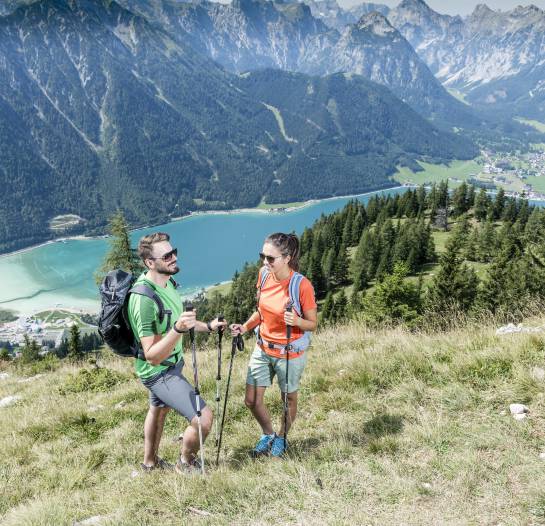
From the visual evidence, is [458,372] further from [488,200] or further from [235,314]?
[488,200]

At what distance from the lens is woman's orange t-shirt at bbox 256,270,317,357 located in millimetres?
5176

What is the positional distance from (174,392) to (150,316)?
98 cm

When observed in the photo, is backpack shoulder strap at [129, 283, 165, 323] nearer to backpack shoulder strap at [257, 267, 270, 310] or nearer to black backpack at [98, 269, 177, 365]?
black backpack at [98, 269, 177, 365]

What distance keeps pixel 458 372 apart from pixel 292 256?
3.24 m

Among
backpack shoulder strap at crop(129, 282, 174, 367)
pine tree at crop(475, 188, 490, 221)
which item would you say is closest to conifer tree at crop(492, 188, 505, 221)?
pine tree at crop(475, 188, 490, 221)

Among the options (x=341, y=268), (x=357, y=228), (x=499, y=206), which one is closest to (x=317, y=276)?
(x=341, y=268)

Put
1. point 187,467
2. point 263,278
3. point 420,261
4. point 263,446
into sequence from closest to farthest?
1. point 187,467
2. point 263,446
3. point 263,278
4. point 420,261

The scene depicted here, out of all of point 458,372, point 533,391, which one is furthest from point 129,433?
point 533,391

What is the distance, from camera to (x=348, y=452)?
4.91m

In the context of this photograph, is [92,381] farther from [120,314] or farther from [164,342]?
[164,342]

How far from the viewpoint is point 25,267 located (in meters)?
180

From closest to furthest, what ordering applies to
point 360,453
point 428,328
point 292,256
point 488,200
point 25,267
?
1. point 360,453
2. point 292,256
3. point 428,328
4. point 488,200
5. point 25,267

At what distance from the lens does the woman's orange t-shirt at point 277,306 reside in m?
5.18

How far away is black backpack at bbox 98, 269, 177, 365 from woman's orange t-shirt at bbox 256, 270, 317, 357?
121 centimetres
